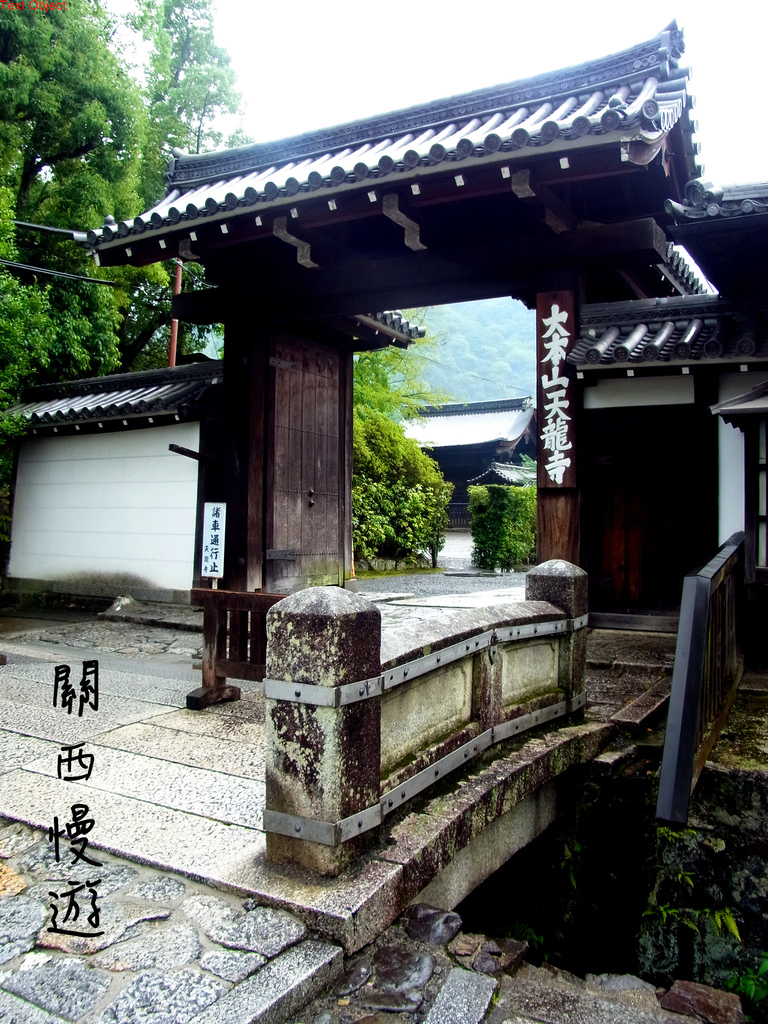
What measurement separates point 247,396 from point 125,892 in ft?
23.3

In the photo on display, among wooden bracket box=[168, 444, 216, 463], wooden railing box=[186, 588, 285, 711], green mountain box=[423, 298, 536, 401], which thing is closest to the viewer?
wooden railing box=[186, 588, 285, 711]

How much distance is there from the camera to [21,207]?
1496 cm

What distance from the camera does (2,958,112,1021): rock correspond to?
7.58 ft

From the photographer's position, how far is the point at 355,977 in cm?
263

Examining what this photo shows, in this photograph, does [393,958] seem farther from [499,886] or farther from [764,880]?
[764,880]

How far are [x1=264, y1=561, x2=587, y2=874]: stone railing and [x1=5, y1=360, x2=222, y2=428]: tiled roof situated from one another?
738cm

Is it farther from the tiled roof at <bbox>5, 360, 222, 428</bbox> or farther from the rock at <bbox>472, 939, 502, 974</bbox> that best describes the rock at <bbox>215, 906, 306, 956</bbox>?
the tiled roof at <bbox>5, 360, 222, 428</bbox>

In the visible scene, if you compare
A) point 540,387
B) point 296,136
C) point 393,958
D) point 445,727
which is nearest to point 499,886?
point 445,727

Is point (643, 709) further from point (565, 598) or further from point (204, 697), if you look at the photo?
point (204, 697)

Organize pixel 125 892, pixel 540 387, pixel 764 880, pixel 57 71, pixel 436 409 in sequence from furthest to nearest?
pixel 436 409
pixel 57 71
pixel 540 387
pixel 764 880
pixel 125 892

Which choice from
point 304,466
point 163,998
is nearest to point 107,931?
point 163,998

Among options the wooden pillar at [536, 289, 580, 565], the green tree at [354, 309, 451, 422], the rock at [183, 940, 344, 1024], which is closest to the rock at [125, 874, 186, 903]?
the rock at [183, 940, 344, 1024]

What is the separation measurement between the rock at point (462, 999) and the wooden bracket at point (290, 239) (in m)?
6.71

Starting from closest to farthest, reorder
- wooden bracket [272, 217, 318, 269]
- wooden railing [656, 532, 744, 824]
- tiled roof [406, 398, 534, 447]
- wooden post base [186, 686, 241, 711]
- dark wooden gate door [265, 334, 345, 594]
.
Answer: wooden railing [656, 532, 744, 824] < wooden post base [186, 686, 241, 711] < wooden bracket [272, 217, 318, 269] < dark wooden gate door [265, 334, 345, 594] < tiled roof [406, 398, 534, 447]
